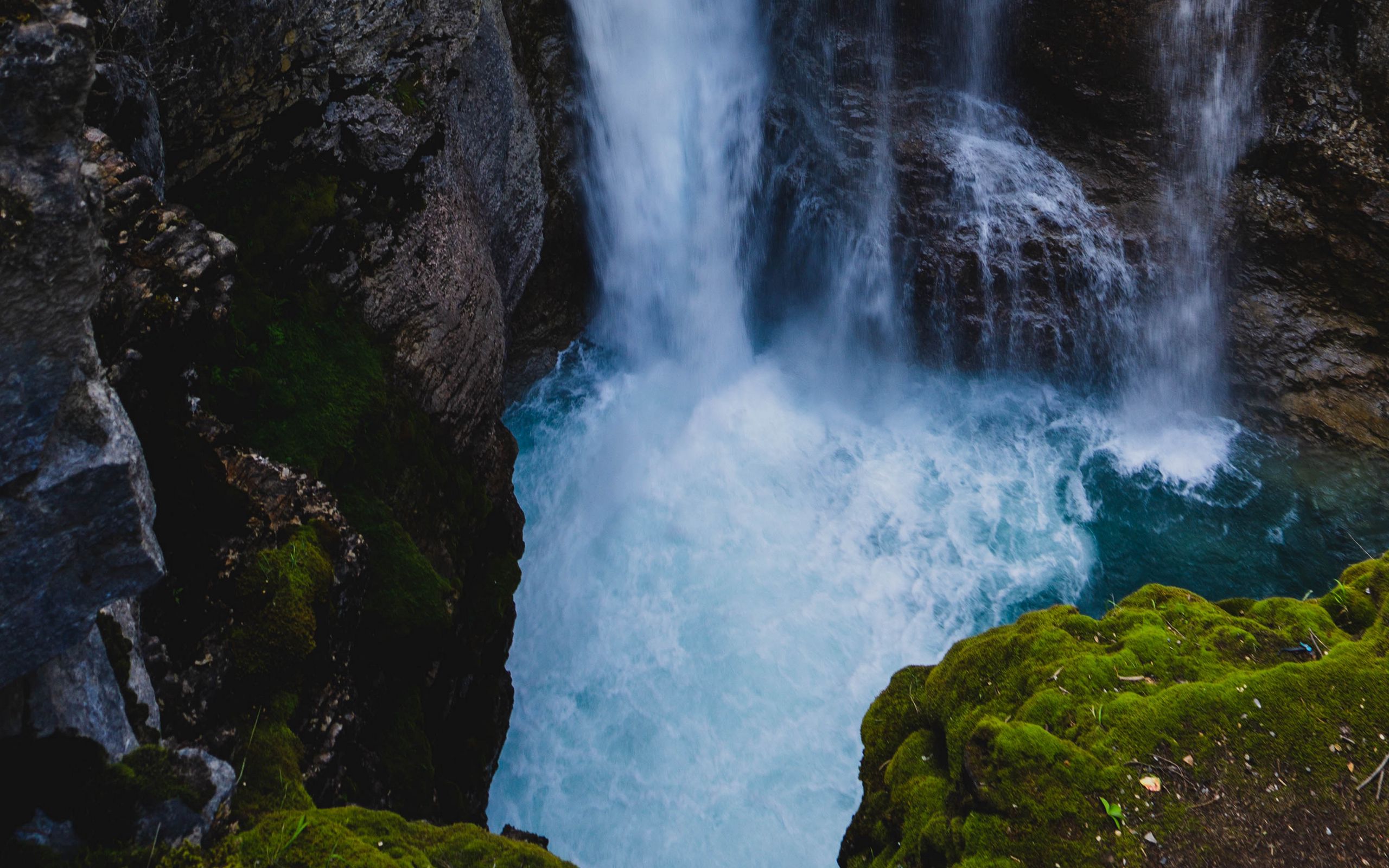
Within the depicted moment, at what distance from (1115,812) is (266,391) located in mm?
6742

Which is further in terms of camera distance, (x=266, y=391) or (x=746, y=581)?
(x=746, y=581)

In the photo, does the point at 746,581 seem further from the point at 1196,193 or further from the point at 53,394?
the point at 1196,193

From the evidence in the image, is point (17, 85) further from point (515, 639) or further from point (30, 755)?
point (515, 639)

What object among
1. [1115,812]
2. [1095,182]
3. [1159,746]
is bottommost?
[1115,812]

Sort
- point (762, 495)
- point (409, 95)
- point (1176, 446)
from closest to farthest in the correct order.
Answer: point (409, 95) < point (762, 495) < point (1176, 446)

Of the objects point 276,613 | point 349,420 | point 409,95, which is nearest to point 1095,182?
point 409,95

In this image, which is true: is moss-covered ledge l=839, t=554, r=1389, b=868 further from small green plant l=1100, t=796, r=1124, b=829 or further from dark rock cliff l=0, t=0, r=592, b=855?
dark rock cliff l=0, t=0, r=592, b=855

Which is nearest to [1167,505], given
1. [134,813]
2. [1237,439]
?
[1237,439]

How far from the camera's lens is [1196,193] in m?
13.3

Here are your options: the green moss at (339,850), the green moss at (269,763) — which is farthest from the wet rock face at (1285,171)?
the green moss at (269,763)

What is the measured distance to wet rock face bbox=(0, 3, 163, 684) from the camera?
105 inches

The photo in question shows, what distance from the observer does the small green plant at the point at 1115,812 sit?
3793 millimetres

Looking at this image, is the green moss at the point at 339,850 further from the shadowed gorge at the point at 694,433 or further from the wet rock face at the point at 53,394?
the wet rock face at the point at 53,394

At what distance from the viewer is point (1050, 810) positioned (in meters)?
3.85
